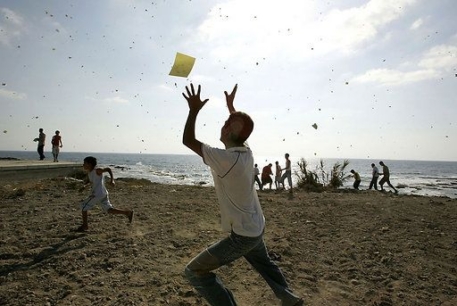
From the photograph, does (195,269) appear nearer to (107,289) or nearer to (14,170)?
(107,289)

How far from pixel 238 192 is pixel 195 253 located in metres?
3.10

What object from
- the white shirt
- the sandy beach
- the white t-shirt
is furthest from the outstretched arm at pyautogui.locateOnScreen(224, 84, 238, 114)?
the white shirt

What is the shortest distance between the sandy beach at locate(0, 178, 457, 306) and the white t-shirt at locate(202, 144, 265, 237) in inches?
62.2

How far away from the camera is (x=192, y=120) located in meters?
2.48

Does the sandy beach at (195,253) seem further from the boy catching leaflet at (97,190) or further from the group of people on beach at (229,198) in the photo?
the group of people on beach at (229,198)

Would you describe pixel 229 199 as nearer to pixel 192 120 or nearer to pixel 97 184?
pixel 192 120

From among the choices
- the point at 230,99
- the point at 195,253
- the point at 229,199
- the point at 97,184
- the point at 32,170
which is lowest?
the point at 195,253

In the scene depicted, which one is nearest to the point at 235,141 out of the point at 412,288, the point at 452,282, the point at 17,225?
the point at 412,288

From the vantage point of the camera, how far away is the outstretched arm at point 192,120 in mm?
2455

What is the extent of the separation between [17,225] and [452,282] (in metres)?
7.50

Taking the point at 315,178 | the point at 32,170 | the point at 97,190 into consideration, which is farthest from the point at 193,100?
the point at 315,178

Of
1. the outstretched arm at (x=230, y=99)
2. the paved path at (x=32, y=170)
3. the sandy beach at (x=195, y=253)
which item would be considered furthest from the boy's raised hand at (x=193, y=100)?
the paved path at (x=32, y=170)

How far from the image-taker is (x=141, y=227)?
21.9ft

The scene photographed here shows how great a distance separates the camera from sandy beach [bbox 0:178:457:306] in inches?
153
